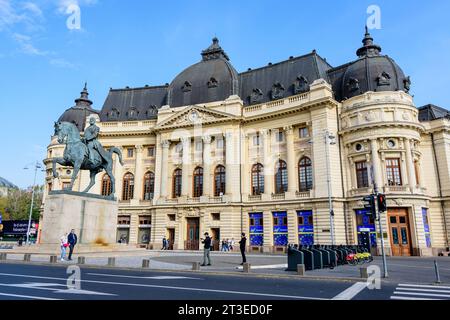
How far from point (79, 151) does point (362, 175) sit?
30431 millimetres

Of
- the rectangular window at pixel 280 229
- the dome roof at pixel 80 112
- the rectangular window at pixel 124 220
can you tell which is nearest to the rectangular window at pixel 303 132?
the rectangular window at pixel 280 229

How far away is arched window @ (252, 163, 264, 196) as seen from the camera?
1844 inches

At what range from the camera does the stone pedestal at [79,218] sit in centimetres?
2449

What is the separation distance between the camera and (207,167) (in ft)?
159

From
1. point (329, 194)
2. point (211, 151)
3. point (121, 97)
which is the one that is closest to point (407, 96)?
point (329, 194)

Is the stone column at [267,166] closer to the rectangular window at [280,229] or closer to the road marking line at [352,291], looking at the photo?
the rectangular window at [280,229]

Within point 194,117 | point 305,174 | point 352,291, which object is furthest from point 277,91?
point 352,291

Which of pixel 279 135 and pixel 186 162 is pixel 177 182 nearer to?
pixel 186 162

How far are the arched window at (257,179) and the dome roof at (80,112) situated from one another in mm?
31973

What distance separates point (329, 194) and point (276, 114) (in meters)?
13.3

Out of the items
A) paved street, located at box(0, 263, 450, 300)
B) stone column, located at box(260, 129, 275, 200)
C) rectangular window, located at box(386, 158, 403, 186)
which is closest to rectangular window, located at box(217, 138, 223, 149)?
stone column, located at box(260, 129, 275, 200)

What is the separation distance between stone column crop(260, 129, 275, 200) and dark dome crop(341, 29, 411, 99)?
1106cm

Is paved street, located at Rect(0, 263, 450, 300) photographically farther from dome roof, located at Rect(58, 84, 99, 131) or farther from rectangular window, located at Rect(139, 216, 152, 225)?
dome roof, located at Rect(58, 84, 99, 131)

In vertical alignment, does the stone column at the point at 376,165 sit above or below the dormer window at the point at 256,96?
below
